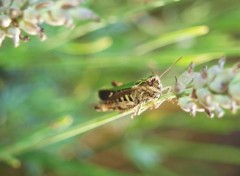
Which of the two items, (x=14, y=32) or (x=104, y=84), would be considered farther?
(x=104, y=84)

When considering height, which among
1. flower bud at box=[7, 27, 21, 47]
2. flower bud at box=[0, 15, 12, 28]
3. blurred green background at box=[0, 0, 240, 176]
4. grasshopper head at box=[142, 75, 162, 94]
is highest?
blurred green background at box=[0, 0, 240, 176]

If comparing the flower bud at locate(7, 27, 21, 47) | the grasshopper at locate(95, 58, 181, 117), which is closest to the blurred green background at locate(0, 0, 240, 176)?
the grasshopper at locate(95, 58, 181, 117)

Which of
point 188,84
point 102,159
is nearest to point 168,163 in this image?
point 102,159

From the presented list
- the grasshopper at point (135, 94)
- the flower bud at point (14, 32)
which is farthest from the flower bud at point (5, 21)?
the grasshopper at point (135, 94)

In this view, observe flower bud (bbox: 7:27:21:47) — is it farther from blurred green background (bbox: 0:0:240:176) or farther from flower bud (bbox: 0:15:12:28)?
blurred green background (bbox: 0:0:240:176)

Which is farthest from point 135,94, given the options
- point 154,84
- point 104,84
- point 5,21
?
point 104,84

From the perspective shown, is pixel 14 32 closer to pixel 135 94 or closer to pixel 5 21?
pixel 5 21

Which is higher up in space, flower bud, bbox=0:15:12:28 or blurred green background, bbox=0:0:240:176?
blurred green background, bbox=0:0:240:176

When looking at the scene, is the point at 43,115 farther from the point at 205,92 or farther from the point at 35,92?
the point at 205,92
